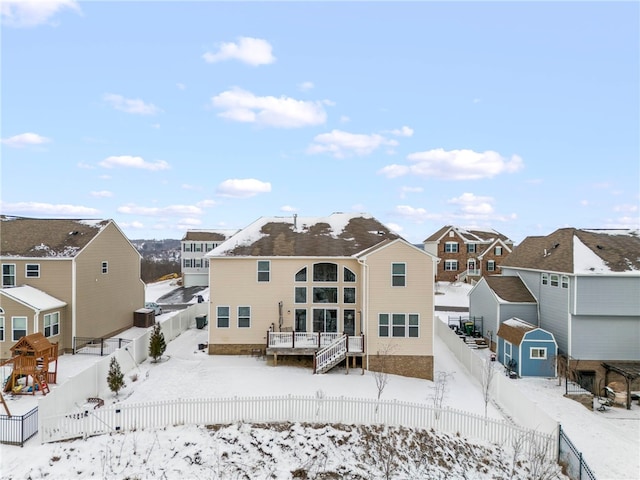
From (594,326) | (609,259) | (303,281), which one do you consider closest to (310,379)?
(303,281)

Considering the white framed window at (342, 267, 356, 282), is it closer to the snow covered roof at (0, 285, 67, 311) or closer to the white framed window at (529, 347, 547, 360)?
the white framed window at (529, 347, 547, 360)

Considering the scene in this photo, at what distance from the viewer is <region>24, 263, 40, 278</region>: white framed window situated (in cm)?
2317

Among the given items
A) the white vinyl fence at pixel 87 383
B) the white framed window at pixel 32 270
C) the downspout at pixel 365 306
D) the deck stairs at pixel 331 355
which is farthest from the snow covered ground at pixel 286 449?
the white framed window at pixel 32 270

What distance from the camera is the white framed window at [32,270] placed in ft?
76.0

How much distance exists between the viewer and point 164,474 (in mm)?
11133

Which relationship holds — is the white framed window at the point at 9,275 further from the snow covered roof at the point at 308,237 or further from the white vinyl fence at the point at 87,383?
the snow covered roof at the point at 308,237

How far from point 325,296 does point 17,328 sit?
16.0 m

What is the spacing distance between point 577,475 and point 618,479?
1774mm

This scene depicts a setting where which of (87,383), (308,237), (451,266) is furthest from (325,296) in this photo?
(451,266)

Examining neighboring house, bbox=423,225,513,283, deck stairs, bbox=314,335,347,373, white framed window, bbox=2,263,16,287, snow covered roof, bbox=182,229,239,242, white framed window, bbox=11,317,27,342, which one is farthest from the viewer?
snow covered roof, bbox=182,229,239,242

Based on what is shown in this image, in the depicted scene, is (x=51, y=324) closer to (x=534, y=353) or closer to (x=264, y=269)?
(x=264, y=269)

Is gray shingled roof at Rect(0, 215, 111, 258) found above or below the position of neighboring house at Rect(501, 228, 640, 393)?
above

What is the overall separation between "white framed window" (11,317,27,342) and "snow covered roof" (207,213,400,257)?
1006 centimetres

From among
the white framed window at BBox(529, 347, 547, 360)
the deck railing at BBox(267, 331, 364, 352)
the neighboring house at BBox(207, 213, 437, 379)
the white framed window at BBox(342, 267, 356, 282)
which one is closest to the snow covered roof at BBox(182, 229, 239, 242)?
the neighboring house at BBox(207, 213, 437, 379)
